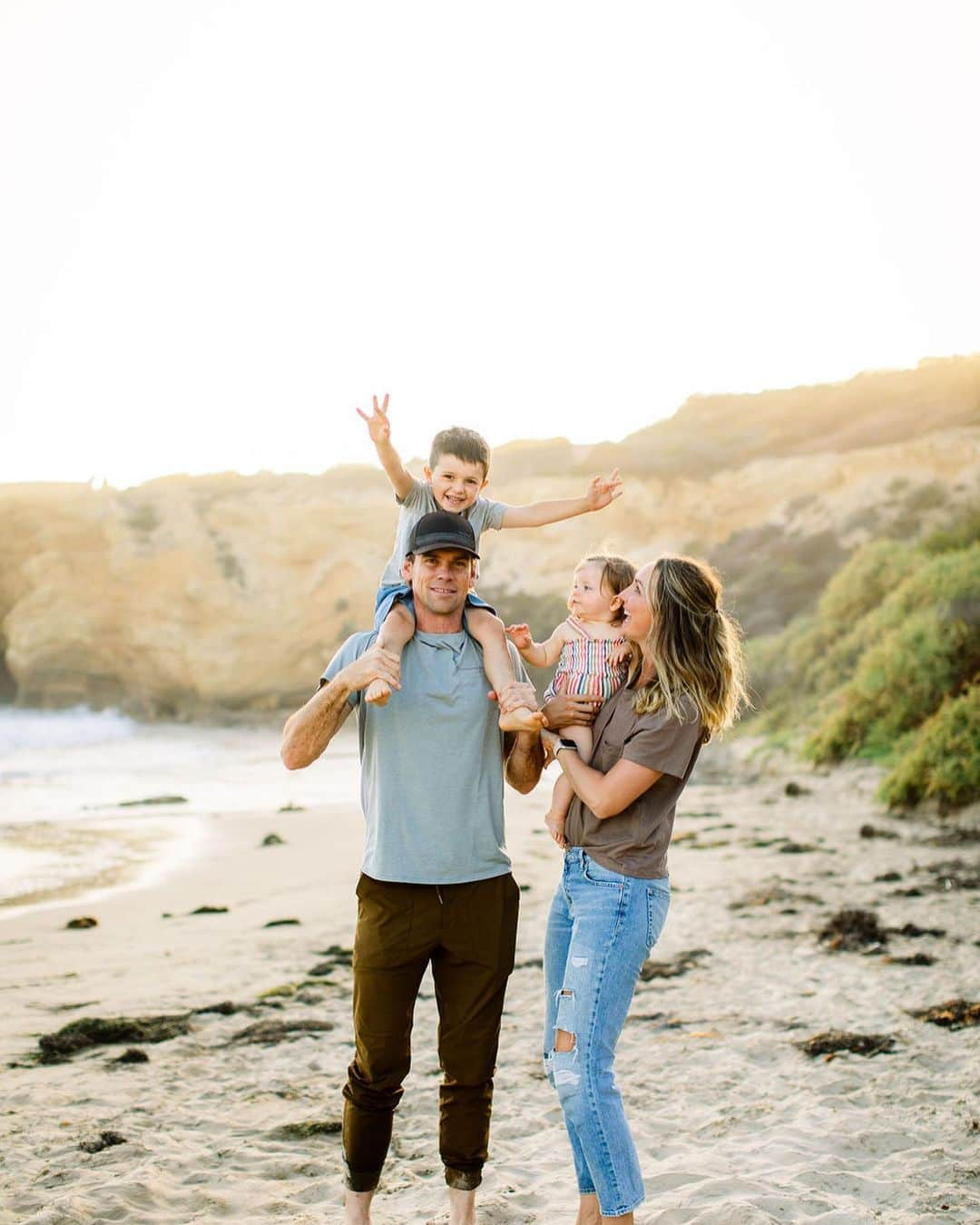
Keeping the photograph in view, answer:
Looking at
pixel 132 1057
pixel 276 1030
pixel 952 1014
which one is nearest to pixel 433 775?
pixel 132 1057

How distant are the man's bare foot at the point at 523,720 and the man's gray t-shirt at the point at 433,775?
0.20 metres

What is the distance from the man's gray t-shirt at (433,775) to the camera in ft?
9.80

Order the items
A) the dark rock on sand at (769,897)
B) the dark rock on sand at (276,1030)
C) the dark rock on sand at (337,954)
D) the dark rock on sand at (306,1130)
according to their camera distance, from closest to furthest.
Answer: the dark rock on sand at (306,1130) < the dark rock on sand at (276,1030) < the dark rock on sand at (337,954) < the dark rock on sand at (769,897)

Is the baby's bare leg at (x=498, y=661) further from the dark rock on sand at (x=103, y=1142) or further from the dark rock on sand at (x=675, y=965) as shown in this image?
→ the dark rock on sand at (x=675, y=965)

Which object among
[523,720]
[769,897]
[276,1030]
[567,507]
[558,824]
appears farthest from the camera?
[769,897]

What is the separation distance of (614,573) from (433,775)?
90 centimetres

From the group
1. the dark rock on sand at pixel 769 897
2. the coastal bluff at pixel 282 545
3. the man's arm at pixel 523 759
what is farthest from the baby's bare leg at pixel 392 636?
the coastal bluff at pixel 282 545

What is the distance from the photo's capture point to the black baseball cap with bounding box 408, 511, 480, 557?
306 centimetres

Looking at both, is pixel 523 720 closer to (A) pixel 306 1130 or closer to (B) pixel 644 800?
(B) pixel 644 800

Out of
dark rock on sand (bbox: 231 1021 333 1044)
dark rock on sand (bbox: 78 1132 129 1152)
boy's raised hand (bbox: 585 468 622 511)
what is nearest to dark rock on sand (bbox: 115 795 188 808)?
dark rock on sand (bbox: 231 1021 333 1044)

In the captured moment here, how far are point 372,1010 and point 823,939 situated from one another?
13.5 ft

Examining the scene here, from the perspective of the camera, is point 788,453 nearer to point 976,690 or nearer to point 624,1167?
point 976,690

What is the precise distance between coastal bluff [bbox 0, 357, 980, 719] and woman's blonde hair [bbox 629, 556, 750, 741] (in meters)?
23.3

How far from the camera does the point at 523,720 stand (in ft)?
9.45
